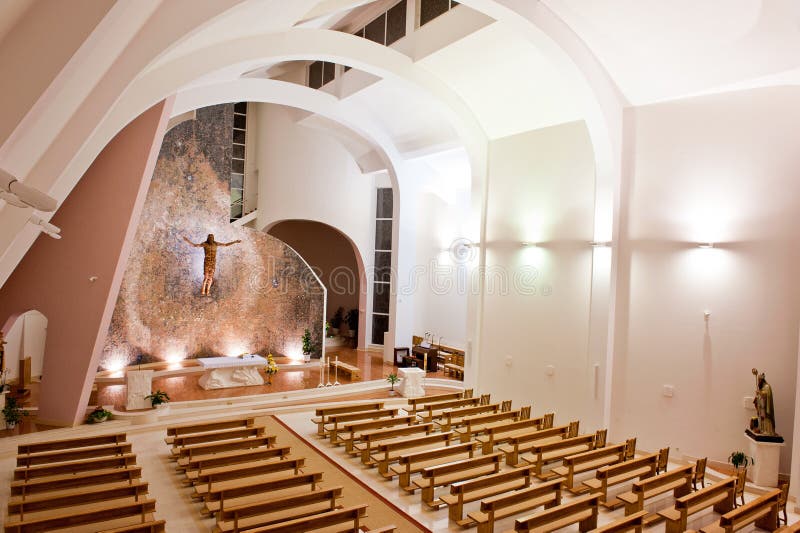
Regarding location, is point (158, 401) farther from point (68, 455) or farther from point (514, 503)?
point (514, 503)

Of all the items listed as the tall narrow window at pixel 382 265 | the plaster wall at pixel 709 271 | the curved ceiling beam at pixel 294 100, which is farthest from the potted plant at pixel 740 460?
the tall narrow window at pixel 382 265

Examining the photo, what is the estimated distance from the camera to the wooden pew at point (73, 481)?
554 centimetres

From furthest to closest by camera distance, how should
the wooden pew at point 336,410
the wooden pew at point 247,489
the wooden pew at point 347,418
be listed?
the wooden pew at point 336,410, the wooden pew at point 347,418, the wooden pew at point 247,489

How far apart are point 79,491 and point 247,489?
1643 mm

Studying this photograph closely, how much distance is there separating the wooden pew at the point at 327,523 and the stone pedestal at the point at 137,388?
6.01 m

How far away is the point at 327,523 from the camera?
482 cm

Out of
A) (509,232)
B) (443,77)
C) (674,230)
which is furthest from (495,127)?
(674,230)

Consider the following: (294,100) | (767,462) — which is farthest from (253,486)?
(294,100)

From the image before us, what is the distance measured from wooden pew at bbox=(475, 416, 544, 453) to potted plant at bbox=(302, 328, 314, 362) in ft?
24.3

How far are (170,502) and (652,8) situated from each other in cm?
846

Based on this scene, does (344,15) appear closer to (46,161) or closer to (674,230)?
(674,230)

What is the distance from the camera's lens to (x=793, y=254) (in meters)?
7.11

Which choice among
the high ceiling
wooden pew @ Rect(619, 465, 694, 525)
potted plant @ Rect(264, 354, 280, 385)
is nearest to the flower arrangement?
potted plant @ Rect(264, 354, 280, 385)

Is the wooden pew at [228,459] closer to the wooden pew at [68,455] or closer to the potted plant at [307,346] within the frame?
the wooden pew at [68,455]
